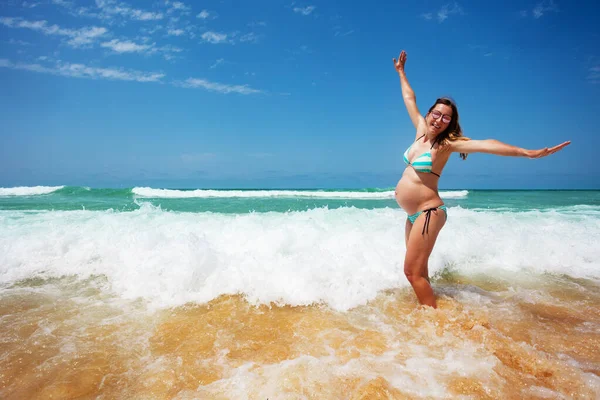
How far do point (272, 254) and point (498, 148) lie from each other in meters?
3.74

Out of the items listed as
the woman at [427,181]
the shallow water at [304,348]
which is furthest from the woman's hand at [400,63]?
the shallow water at [304,348]

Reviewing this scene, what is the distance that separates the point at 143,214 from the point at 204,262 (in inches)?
192

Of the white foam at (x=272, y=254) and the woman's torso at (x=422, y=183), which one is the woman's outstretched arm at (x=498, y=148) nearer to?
the woman's torso at (x=422, y=183)

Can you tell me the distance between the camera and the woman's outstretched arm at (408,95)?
404 centimetres

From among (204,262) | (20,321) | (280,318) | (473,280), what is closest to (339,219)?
(473,280)

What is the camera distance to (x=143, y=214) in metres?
8.67

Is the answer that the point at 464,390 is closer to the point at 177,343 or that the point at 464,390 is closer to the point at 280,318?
the point at 280,318

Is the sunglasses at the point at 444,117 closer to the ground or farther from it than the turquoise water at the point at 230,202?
farther from it

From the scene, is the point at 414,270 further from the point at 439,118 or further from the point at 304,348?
the point at 439,118

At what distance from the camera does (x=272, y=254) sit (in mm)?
5484

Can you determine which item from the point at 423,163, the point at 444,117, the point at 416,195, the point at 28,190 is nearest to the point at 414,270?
the point at 416,195

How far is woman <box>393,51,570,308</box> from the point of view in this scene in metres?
3.28

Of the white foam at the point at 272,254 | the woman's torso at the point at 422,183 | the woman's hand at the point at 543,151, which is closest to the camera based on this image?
the woman's hand at the point at 543,151

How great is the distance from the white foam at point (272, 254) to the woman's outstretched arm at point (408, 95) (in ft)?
7.49
